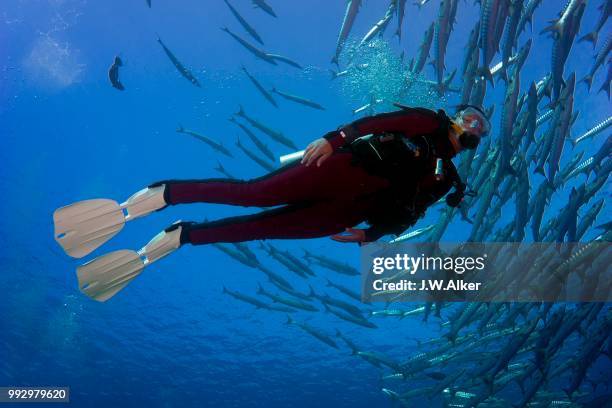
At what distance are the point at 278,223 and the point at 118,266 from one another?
143cm

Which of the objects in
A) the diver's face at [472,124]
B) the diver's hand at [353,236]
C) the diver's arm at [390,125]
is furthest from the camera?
the diver's hand at [353,236]

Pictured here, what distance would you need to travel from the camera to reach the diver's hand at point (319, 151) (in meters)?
3.17

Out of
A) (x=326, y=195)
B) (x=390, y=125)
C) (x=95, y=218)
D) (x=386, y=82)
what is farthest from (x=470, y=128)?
(x=386, y=82)

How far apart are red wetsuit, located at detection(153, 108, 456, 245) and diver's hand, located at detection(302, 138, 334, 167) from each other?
0.21ft

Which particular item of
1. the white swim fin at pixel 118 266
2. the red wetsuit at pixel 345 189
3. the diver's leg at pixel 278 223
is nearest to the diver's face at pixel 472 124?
the red wetsuit at pixel 345 189

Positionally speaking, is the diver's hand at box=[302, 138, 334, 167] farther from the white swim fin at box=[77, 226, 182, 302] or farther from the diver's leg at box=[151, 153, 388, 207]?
the white swim fin at box=[77, 226, 182, 302]

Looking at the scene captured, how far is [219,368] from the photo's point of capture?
2973cm

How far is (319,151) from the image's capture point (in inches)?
125

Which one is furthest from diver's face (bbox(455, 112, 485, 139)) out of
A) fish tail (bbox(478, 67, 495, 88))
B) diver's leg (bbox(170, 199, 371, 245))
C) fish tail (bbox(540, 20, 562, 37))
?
fish tail (bbox(540, 20, 562, 37))

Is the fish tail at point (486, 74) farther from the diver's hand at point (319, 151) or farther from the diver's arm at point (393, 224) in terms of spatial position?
the diver's hand at point (319, 151)

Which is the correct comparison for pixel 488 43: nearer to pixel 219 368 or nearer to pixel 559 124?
pixel 559 124

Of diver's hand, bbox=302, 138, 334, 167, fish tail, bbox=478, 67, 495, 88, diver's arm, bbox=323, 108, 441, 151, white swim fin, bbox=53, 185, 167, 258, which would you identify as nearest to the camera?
diver's hand, bbox=302, 138, 334, 167

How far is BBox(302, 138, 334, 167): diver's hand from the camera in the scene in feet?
10.4

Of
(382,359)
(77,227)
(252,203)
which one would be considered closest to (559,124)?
(252,203)
